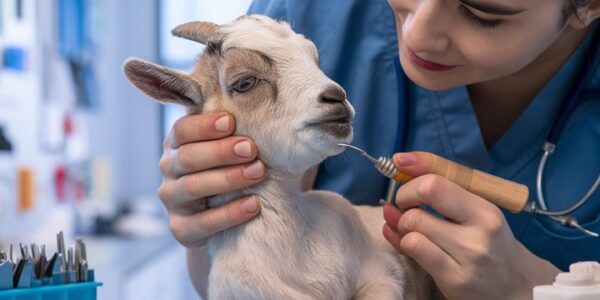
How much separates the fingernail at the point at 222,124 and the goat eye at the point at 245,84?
3 cm

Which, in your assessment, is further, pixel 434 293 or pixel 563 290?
pixel 434 293

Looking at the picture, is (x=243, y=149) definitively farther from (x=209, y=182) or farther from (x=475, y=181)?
(x=475, y=181)

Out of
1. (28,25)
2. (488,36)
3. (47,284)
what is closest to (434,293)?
(488,36)

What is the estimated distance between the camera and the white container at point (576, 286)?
2.04ft

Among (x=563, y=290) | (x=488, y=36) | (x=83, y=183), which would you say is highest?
(x=488, y=36)

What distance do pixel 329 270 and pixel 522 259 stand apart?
28cm

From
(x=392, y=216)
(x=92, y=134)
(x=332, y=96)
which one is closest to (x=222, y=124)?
(x=332, y=96)

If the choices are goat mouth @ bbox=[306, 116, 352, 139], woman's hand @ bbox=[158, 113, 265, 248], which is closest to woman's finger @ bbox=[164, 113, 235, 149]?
woman's hand @ bbox=[158, 113, 265, 248]

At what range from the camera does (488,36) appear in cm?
91

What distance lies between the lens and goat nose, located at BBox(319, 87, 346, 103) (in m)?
0.78

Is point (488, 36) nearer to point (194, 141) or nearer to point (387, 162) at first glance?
point (387, 162)

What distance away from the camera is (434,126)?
1.18m

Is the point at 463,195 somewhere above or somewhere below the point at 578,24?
below

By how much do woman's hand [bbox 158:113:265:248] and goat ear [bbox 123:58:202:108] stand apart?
0.03 meters
